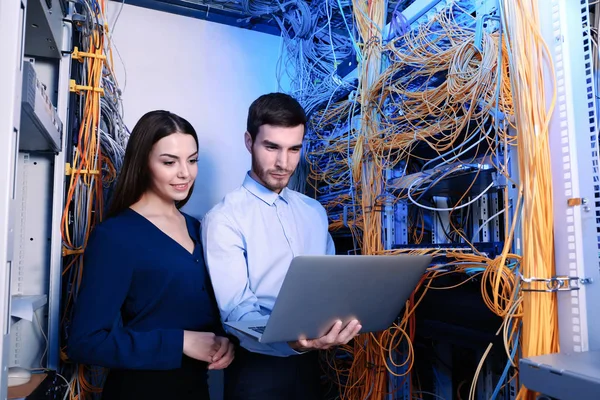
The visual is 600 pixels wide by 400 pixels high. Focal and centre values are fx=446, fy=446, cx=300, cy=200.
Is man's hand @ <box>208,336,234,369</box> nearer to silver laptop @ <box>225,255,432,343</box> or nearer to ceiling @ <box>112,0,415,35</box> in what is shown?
silver laptop @ <box>225,255,432,343</box>

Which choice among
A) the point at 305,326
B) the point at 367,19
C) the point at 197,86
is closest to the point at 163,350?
the point at 305,326

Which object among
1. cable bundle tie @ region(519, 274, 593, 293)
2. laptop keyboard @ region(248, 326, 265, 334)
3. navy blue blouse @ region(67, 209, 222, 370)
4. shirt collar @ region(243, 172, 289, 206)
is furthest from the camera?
shirt collar @ region(243, 172, 289, 206)

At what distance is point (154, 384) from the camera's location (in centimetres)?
115

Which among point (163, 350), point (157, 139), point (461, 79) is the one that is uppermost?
point (461, 79)

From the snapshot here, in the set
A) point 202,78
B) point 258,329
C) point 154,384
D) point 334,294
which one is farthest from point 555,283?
point 202,78

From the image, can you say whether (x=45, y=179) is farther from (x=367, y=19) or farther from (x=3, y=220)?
(x=367, y=19)

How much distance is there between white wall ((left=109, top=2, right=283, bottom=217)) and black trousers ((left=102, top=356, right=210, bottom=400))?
3.17ft

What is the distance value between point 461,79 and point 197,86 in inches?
52.7

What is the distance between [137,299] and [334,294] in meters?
0.56

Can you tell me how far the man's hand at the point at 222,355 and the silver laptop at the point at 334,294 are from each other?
17cm

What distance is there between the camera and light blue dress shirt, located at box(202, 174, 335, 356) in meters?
1.16

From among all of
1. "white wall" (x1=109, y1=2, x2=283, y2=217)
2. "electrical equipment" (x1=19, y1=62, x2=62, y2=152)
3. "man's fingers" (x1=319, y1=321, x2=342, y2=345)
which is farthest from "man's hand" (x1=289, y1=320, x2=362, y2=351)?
"white wall" (x1=109, y1=2, x2=283, y2=217)

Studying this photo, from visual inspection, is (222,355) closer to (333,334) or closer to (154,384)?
(154,384)

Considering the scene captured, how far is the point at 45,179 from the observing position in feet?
4.23
